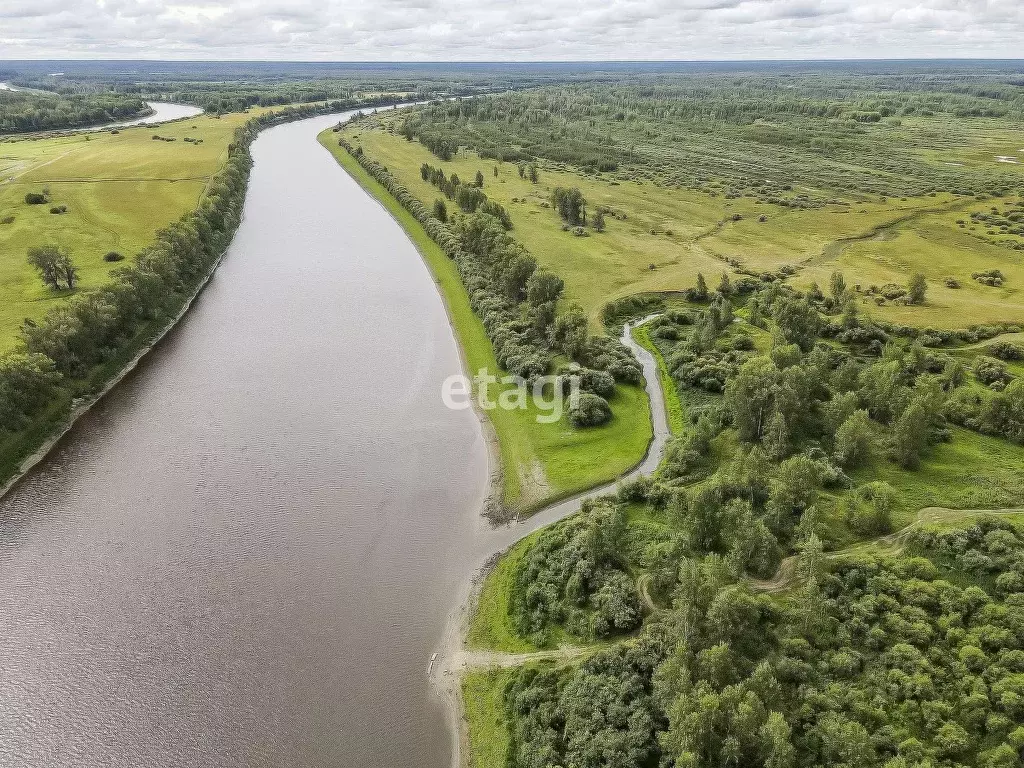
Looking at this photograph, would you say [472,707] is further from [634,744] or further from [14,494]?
[14,494]

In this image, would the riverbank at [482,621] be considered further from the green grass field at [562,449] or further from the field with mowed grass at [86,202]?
the field with mowed grass at [86,202]

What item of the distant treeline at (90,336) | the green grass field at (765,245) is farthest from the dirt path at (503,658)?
the green grass field at (765,245)

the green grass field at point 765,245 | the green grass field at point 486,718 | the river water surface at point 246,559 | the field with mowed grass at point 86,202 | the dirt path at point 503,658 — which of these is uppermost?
the field with mowed grass at point 86,202

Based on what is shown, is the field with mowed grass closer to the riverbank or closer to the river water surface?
the river water surface

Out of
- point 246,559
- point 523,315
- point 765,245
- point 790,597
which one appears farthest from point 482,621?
point 765,245

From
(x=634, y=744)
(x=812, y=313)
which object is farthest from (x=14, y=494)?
(x=812, y=313)

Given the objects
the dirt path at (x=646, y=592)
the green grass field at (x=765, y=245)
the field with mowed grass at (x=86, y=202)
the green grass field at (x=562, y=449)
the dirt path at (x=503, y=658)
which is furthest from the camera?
the green grass field at (x=765, y=245)

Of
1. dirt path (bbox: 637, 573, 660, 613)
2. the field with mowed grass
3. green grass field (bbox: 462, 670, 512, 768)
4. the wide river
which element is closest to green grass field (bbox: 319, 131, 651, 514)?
the wide river
